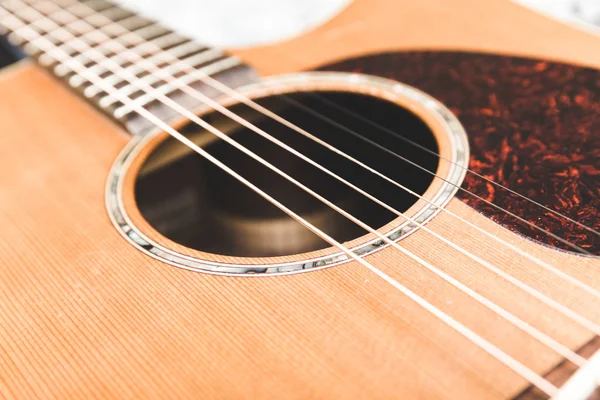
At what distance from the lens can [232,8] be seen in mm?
1229

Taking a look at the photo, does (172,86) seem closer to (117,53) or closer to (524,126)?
(117,53)

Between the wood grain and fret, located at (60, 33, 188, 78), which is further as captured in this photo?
fret, located at (60, 33, 188, 78)

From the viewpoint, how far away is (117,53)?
2.87 feet

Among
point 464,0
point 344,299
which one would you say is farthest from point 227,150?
point 464,0

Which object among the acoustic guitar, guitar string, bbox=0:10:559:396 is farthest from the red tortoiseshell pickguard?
guitar string, bbox=0:10:559:396

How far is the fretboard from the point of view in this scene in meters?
0.78

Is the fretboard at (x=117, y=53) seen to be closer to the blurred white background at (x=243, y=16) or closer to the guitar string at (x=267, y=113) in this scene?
the guitar string at (x=267, y=113)

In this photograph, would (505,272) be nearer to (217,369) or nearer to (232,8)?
(217,369)

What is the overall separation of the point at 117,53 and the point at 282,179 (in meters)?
0.32

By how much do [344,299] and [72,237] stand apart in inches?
11.8

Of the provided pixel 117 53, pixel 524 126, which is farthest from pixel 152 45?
pixel 524 126

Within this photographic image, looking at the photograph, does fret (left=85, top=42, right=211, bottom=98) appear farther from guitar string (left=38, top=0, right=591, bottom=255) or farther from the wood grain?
the wood grain

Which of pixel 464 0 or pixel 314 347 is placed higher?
pixel 464 0

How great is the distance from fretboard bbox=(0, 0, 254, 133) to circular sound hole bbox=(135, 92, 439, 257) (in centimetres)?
7
